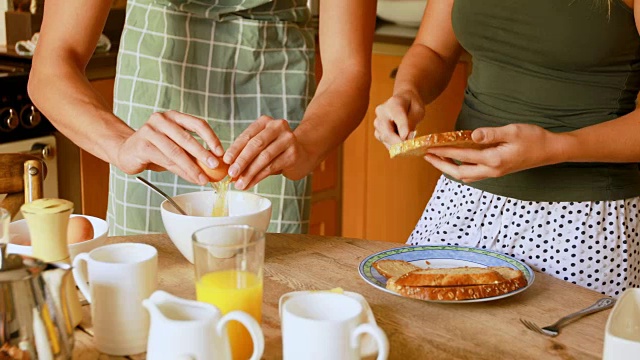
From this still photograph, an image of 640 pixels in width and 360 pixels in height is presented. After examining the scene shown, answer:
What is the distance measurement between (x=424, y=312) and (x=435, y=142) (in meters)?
0.30

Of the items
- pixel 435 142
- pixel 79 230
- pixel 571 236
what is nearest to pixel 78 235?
pixel 79 230

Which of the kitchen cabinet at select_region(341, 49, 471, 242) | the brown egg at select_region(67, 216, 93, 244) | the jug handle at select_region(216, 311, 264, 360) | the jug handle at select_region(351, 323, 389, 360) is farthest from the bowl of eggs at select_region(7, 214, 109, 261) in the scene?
the kitchen cabinet at select_region(341, 49, 471, 242)

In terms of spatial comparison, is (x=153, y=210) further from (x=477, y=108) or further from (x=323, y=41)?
(x=477, y=108)

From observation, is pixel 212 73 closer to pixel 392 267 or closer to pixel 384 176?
pixel 392 267

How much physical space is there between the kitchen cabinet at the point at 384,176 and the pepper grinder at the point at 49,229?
2.11 m

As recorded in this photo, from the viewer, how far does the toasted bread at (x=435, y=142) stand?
1.30 meters

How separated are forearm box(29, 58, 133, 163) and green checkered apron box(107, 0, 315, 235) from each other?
18 centimetres

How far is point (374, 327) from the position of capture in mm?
854

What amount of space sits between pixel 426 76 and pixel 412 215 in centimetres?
167

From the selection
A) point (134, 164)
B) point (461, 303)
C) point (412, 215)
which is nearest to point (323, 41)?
point (134, 164)

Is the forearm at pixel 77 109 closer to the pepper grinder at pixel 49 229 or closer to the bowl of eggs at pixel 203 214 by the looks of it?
the bowl of eggs at pixel 203 214

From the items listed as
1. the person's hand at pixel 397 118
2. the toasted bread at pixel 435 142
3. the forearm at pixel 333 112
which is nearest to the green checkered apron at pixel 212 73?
the forearm at pixel 333 112

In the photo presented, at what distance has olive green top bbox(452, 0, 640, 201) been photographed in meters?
1.42

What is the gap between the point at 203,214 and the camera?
1.38 metres
